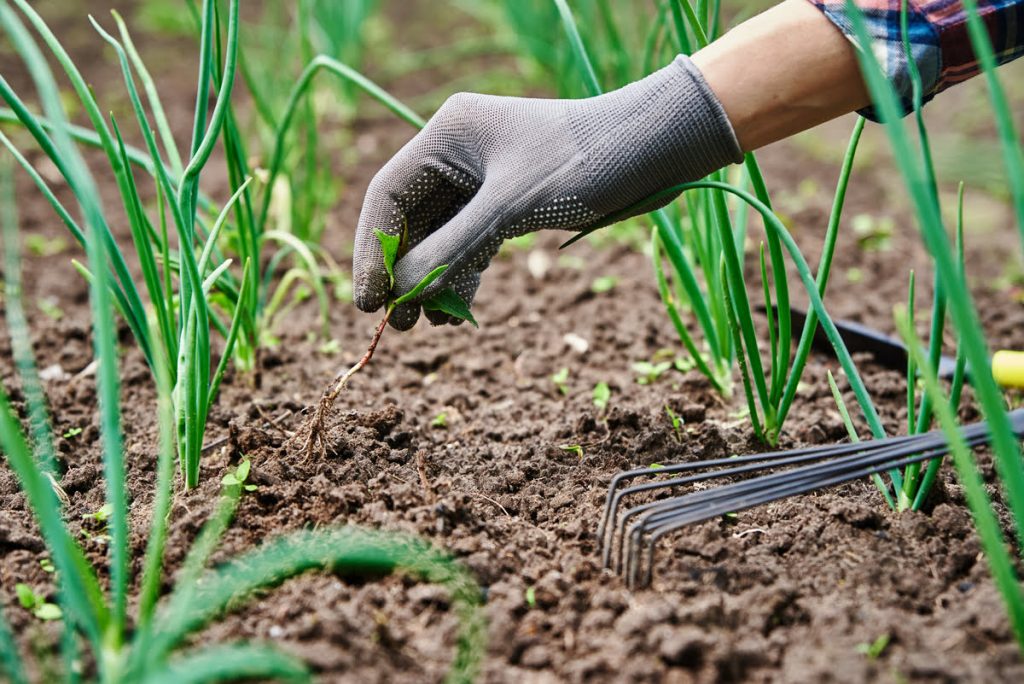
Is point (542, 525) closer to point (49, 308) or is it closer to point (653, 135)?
point (653, 135)

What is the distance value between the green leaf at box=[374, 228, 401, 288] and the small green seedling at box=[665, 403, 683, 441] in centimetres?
58

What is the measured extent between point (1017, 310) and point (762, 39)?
138cm

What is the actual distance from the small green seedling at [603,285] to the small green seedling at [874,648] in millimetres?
1436

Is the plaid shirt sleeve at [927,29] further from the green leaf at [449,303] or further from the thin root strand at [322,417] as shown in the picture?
the thin root strand at [322,417]

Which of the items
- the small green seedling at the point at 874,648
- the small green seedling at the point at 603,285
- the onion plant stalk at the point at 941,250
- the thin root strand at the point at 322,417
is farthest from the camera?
the small green seedling at the point at 603,285

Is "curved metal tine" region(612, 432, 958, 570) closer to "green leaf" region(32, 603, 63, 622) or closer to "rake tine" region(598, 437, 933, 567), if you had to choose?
"rake tine" region(598, 437, 933, 567)

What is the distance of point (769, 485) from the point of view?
112 centimetres

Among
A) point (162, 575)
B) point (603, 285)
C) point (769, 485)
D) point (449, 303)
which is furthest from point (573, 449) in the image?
point (603, 285)

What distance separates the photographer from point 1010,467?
85 centimetres

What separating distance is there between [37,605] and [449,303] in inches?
27.6

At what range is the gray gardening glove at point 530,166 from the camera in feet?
4.30

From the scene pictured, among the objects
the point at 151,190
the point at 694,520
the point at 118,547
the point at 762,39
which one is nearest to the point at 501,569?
the point at 694,520

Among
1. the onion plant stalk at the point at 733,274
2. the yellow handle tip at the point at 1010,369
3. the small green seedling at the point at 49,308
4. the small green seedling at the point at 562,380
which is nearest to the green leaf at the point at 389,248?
the onion plant stalk at the point at 733,274

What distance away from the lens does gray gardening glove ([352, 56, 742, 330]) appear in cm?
131
